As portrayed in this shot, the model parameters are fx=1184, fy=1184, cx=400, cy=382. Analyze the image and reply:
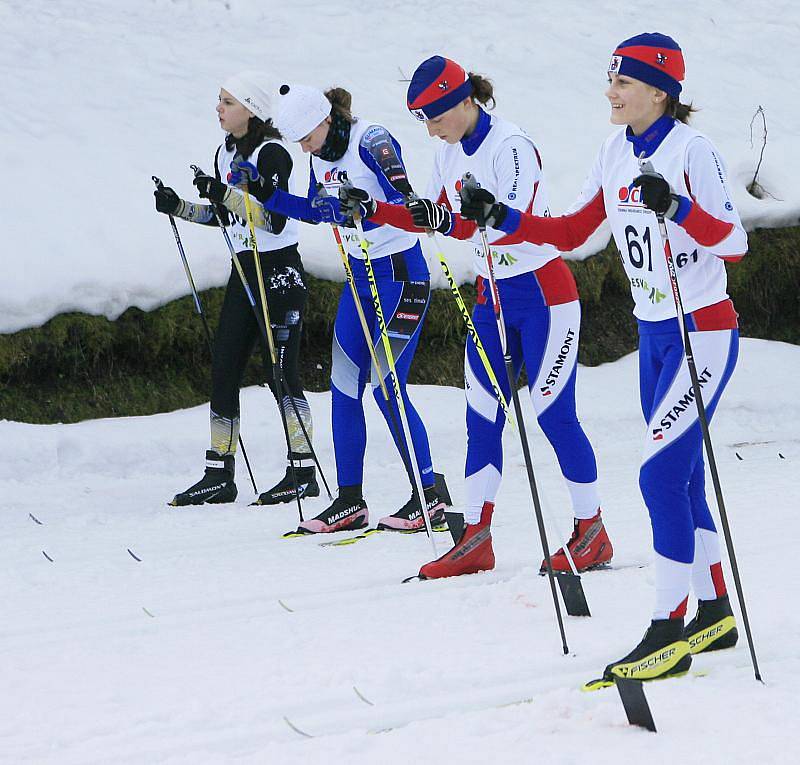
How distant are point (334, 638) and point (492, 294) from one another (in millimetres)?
1550

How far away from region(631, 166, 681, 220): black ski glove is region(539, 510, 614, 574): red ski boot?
81.2 inches

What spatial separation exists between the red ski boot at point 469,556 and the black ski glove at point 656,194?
200 centimetres

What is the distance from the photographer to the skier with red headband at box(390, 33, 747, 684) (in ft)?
12.3

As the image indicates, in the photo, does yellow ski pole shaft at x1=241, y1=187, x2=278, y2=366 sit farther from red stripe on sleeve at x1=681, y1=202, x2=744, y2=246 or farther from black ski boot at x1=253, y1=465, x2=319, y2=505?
red stripe on sleeve at x1=681, y1=202, x2=744, y2=246

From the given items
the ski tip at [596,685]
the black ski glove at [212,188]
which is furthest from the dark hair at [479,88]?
the ski tip at [596,685]

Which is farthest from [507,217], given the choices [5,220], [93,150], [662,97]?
[93,150]

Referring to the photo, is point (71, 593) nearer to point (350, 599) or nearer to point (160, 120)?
point (350, 599)

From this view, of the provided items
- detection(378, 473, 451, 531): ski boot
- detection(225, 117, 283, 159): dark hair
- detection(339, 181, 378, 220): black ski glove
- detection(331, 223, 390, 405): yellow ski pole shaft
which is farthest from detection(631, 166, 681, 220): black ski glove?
detection(225, 117, 283, 159): dark hair

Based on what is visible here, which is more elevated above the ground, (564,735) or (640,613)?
(564,735)

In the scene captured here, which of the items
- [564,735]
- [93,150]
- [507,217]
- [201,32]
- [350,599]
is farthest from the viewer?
[201,32]

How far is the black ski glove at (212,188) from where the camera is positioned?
6383 millimetres

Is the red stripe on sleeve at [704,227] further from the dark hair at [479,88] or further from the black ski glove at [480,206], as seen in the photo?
the dark hair at [479,88]

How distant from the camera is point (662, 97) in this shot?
390cm

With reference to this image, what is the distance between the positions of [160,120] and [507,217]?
7696 mm
